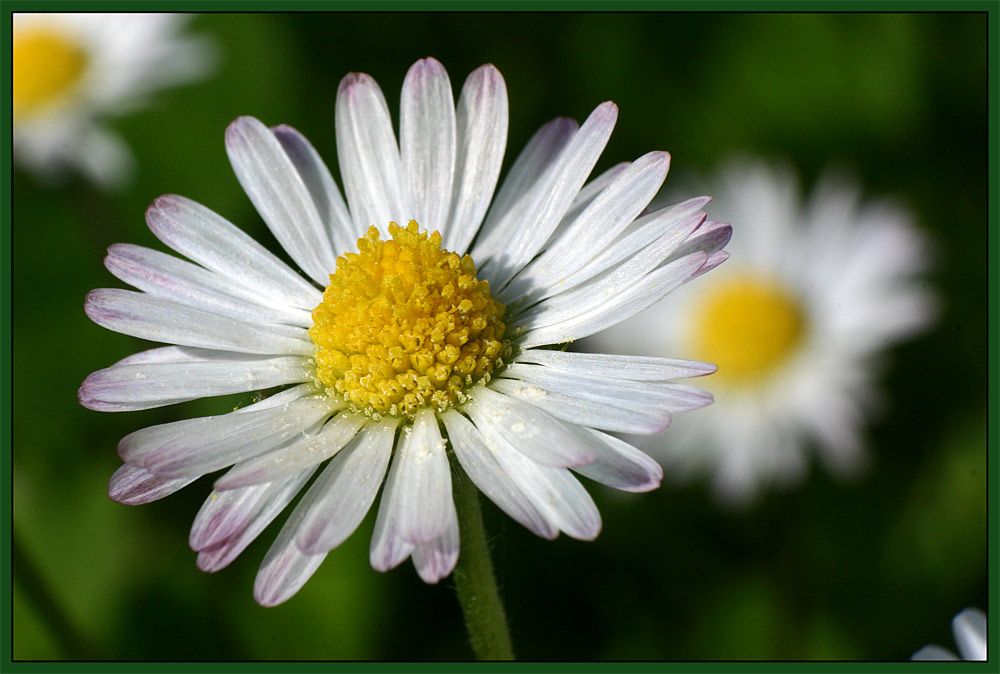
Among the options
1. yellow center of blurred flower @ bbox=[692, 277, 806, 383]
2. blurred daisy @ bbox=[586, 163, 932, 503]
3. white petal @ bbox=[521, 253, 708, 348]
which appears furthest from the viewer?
yellow center of blurred flower @ bbox=[692, 277, 806, 383]

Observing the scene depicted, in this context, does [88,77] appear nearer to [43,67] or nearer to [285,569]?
[43,67]

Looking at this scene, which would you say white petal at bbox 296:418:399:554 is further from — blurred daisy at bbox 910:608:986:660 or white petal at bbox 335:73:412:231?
blurred daisy at bbox 910:608:986:660

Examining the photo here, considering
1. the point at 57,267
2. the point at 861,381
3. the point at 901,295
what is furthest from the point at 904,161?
the point at 57,267

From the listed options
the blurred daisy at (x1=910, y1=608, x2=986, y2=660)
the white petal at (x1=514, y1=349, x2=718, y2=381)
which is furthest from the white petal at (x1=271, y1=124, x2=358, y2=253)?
the blurred daisy at (x1=910, y1=608, x2=986, y2=660)

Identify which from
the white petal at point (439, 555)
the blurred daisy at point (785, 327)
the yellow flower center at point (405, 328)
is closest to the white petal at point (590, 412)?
the yellow flower center at point (405, 328)

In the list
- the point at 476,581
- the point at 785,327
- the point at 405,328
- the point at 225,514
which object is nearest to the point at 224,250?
the point at 405,328
